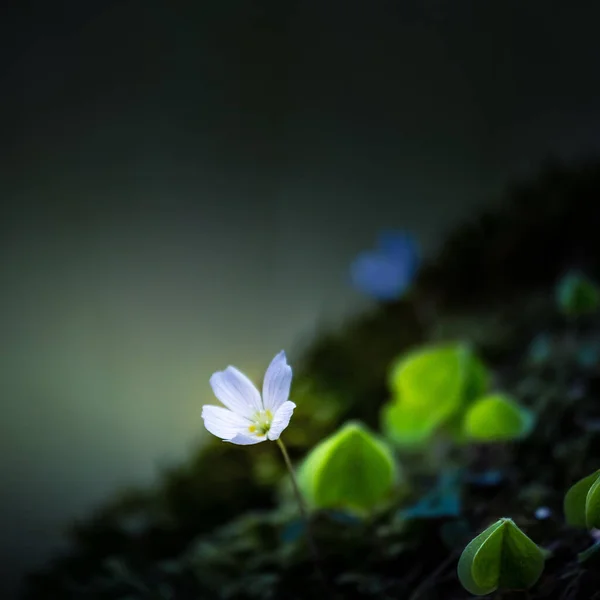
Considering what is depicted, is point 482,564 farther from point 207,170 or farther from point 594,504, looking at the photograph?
point 207,170

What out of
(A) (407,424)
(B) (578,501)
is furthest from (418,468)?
(B) (578,501)

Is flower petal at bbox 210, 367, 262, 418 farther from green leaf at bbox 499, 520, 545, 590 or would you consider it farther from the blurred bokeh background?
the blurred bokeh background

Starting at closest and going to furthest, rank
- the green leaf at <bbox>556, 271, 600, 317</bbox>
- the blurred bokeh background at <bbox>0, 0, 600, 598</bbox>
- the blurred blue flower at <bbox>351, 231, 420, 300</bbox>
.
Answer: the green leaf at <bbox>556, 271, 600, 317</bbox> < the blurred blue flower at <bbox>351, 231, 420, 300</bbox> < the blurred bokeh background at <bbox>0, 0, 600, 598</bbox>

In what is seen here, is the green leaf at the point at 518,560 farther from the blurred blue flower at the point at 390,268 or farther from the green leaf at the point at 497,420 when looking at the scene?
the blurred blue flower at the point at 390,268

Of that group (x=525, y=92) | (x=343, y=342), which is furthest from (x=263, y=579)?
(x=525, y=92)

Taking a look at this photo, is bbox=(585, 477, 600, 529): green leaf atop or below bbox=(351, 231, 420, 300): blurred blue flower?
below

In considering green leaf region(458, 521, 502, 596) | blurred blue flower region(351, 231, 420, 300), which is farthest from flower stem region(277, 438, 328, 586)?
blurred blue flower region(351, 231, 420, 300)

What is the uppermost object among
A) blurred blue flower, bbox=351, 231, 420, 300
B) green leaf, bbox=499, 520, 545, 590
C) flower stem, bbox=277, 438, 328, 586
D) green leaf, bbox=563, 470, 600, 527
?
blurred blue flower, bbox=351, 231, 420, 300

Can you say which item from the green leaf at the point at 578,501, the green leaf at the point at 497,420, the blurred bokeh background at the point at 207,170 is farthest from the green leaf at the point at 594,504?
the blurred bokeh background at the point at 207,170
